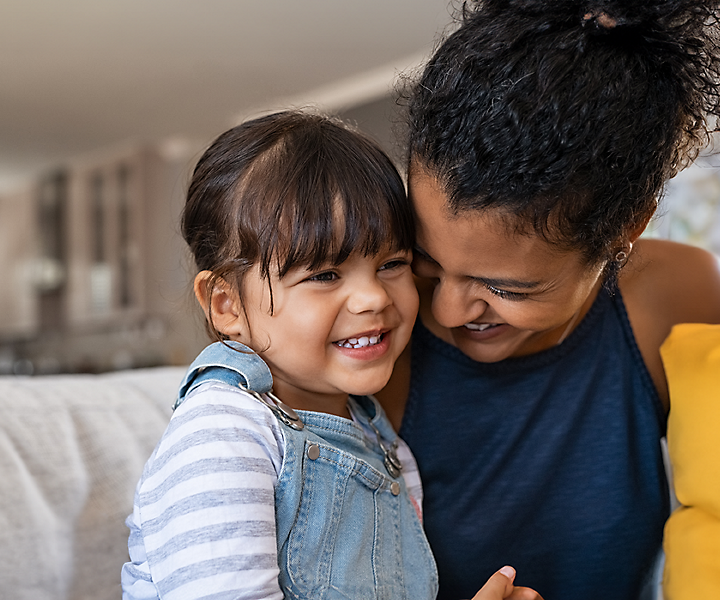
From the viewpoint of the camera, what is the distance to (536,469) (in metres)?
1.08

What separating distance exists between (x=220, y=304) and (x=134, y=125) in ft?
16.2

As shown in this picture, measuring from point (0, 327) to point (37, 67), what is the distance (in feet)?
11.8

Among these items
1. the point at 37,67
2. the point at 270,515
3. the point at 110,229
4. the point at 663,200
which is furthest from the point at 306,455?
the point at 110,229

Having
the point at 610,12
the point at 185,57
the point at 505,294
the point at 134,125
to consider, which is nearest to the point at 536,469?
the point at 505,294

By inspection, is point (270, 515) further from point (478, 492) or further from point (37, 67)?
point (37, 67)

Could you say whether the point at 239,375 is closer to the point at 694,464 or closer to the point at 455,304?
the point at 455,304

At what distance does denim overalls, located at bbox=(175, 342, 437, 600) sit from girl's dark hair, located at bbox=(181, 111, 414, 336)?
0.42 ft

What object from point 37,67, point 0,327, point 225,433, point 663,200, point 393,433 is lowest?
point 0,327

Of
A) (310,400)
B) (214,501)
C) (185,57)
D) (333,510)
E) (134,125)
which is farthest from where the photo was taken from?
(134,125)

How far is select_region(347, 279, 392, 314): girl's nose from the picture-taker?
838 mm

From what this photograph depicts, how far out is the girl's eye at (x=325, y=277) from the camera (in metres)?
0.84

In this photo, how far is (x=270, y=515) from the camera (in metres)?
0.74

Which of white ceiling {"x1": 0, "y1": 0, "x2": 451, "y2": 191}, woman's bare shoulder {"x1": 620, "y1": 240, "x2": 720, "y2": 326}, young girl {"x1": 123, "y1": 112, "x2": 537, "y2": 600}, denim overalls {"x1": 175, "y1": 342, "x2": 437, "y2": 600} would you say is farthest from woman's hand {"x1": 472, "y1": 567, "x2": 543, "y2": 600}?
white ceiling {"x1": 0, "y1": 0, "x2": 451, "y2": 191}

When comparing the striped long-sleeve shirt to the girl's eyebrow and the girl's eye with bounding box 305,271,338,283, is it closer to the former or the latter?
the girl's eye with bounding box 305,271,338,283
